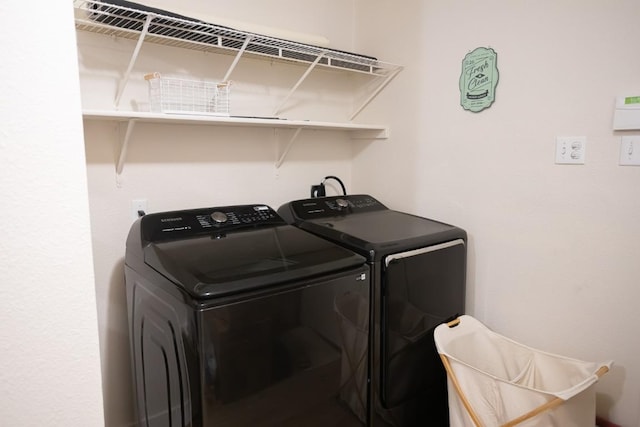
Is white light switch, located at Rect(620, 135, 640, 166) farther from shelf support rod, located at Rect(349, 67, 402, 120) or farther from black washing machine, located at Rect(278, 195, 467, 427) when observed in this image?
shelf support rod, located at Rect(349, 67, 402, 120)

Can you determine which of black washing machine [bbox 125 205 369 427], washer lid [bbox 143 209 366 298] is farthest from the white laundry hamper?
washer lid [bbox 143 209 366 298]

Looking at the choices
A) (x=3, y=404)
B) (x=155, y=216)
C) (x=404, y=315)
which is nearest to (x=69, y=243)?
(x=3, y=404)

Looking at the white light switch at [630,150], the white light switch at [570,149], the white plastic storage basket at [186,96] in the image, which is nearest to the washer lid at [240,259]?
the white plastic storage basket at [186,96]

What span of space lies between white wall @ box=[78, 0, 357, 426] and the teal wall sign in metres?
0.85

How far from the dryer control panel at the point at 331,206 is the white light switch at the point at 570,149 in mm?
934

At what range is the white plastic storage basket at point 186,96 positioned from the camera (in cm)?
171

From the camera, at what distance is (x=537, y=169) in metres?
1.74

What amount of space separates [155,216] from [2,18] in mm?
1144

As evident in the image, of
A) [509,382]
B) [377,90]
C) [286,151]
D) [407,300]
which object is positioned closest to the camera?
[509,382]

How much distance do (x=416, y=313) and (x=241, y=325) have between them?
0.82 metres

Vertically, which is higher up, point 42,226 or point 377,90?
point 377,90

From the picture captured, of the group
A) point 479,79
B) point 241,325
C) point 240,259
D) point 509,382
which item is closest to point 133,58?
point 240,259

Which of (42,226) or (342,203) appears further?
(342,203)

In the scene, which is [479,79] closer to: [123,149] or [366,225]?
[366,225]
